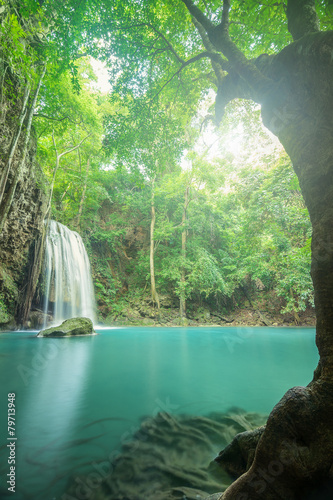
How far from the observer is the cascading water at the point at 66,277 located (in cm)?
1311

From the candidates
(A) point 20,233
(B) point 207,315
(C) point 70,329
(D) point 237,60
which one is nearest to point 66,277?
(A) point 20,233

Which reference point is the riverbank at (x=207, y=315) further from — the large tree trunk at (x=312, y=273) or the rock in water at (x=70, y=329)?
the large tree trunk at (x=312, y=273)

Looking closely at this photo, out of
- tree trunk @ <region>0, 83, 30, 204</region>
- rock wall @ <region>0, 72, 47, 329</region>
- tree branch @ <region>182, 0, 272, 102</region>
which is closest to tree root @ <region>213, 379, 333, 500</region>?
tree branch @ <region>182, 0, 272, 102</region>

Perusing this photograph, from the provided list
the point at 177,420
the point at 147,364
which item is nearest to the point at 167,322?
the point at 147,364

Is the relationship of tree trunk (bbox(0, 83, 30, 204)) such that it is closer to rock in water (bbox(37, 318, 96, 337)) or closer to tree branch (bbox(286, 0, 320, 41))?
rock in water (bbox(37, 318, 96, 337))

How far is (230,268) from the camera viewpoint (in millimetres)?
19078

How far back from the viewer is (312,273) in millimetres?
1663

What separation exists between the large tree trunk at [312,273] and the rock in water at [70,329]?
9423 mm

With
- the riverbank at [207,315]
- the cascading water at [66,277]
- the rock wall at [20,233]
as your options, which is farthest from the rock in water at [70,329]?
the riverbank at [207,315]

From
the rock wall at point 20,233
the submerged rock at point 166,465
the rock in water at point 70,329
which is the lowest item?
the rock in water at point 70,329

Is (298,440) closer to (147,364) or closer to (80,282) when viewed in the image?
(147,364)

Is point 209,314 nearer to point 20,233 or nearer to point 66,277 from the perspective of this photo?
point 66,277

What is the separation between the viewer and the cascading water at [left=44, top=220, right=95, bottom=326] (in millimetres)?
13109

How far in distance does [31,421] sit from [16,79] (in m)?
9.61
